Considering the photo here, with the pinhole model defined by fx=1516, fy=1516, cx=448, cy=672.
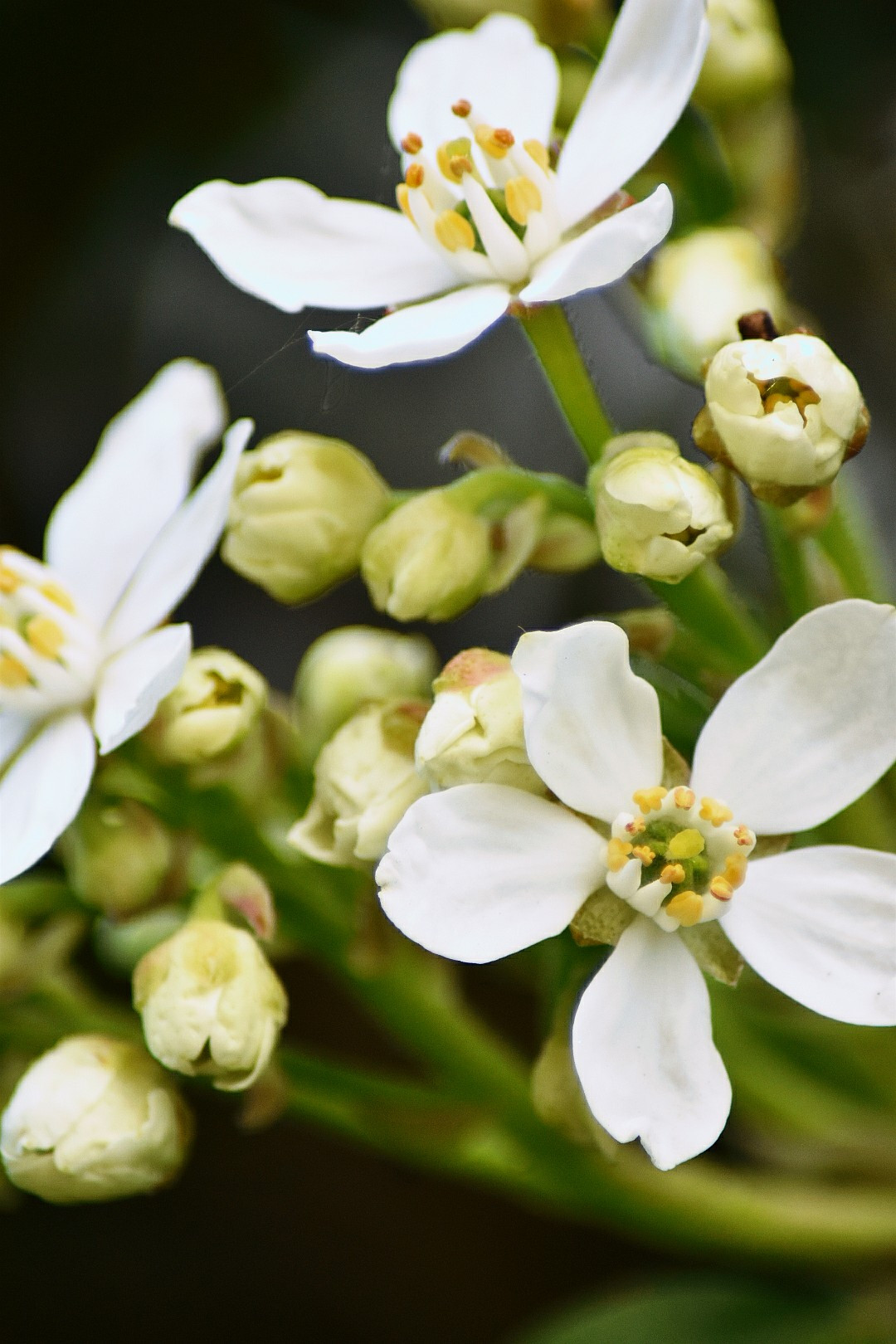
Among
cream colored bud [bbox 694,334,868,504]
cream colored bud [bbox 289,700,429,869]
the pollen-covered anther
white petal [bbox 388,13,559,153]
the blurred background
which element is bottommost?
the blurred background

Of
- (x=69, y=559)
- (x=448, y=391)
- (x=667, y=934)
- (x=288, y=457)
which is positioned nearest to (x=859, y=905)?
(x=667, y=934)

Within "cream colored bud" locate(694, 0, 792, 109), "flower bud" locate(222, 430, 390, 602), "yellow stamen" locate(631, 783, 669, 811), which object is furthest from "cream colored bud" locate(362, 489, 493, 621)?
"cream colored bud" locate(694, 0, 792, 109)

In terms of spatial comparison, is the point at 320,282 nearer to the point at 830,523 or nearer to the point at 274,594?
the point at 274,594

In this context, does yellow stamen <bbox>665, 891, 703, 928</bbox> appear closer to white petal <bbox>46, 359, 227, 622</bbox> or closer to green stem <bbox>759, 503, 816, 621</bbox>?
green stem <bbox>759, 503, 816, 621</bbox>

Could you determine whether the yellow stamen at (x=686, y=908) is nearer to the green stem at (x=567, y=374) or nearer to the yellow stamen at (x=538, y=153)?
the green stem at (x=567, y=374)

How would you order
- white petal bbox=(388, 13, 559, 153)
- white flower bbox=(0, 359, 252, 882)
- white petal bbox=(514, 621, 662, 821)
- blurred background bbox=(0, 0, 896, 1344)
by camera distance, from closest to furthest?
white petal bbox=(514, 621, 662, 821) < white flower bbox=(0, 359, 252, 882) < white petal bbox=(388, 13, 559, 153) < blurred background bbox=(0, 0, 896, 1344)
